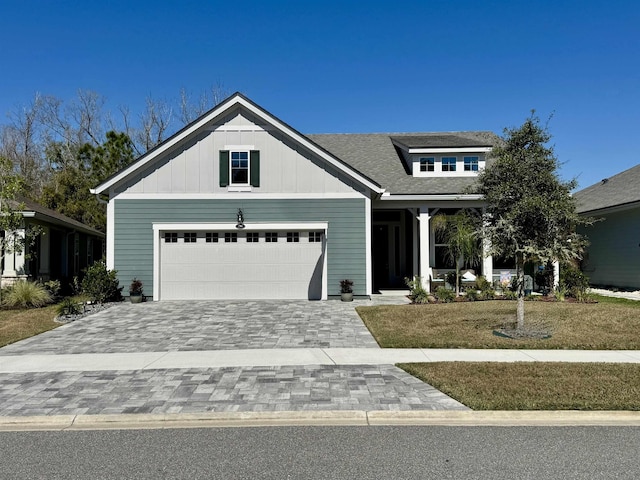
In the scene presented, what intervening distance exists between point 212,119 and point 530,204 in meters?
10.7

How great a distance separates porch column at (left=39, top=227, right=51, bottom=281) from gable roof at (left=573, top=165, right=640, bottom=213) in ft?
67.8

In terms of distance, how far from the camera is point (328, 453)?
4078 millimetres

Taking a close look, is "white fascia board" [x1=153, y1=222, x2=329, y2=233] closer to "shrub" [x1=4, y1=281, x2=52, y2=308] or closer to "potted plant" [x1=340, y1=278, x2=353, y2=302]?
"potted plant" [x1=340, y1=278, x2=353, y2=302]

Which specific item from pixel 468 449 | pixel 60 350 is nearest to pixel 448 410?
pixel 468 449

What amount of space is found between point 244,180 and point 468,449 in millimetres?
12641

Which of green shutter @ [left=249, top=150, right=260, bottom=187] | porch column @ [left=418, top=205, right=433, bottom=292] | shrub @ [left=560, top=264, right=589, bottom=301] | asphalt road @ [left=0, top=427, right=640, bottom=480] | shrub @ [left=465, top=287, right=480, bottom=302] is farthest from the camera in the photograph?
porch column @ [left=418, top=205, right=433, bottom=292]

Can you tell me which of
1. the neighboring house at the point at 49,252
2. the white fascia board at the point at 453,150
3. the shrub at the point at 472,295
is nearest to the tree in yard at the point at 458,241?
the shrub at the point at 472,295

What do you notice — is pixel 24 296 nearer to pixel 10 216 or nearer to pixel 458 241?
pixel 10 216

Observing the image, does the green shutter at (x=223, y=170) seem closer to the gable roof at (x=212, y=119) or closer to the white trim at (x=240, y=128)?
the white trim at (x=240, y=128)

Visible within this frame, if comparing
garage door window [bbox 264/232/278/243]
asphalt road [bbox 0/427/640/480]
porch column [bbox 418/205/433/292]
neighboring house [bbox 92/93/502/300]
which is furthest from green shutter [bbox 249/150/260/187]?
asphalt road [bbox 0/427/640/480]

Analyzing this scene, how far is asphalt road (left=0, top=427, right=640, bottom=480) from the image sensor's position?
3.72 metres

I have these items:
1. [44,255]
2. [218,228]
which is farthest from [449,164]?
[44,255]

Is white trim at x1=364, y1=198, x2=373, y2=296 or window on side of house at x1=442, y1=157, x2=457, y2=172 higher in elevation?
window on side of house at x1=442, y1=157, x2=457, y2=172

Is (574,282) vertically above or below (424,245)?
below
